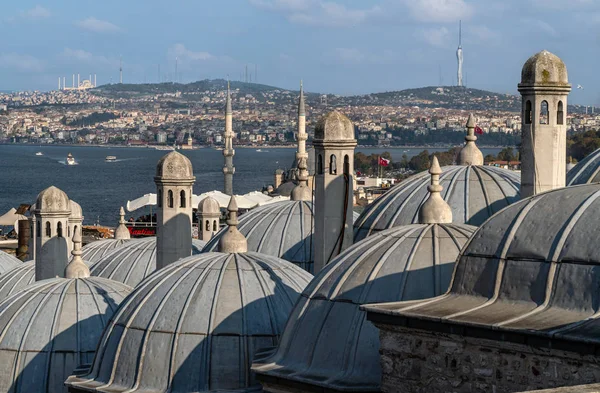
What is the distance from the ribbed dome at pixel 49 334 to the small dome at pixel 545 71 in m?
8.20

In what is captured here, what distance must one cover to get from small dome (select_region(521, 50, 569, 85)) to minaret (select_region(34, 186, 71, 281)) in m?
12.1

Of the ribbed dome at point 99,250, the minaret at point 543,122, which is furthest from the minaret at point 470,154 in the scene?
the ribbed dome at point 99,250

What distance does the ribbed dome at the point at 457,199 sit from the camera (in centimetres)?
2506

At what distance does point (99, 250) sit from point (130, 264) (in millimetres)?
4726

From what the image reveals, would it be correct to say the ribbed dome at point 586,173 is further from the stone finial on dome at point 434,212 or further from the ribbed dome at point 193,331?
the ribbed dome at point 193,331

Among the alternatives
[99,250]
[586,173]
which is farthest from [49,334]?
[99,250]

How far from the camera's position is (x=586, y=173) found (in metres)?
25.4

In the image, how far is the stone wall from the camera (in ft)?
43.7

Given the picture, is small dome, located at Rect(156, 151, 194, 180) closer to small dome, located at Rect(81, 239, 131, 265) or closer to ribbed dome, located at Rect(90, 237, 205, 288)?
ribbed dome, located at Rect(90, 237, 205, 288)

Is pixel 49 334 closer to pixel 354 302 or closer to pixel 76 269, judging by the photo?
pixel 76 269

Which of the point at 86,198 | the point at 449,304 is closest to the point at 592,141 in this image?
the point at 86,198

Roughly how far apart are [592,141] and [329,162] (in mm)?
67103

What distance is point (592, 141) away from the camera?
290 feet

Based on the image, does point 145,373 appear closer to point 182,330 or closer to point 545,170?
point 182,330
